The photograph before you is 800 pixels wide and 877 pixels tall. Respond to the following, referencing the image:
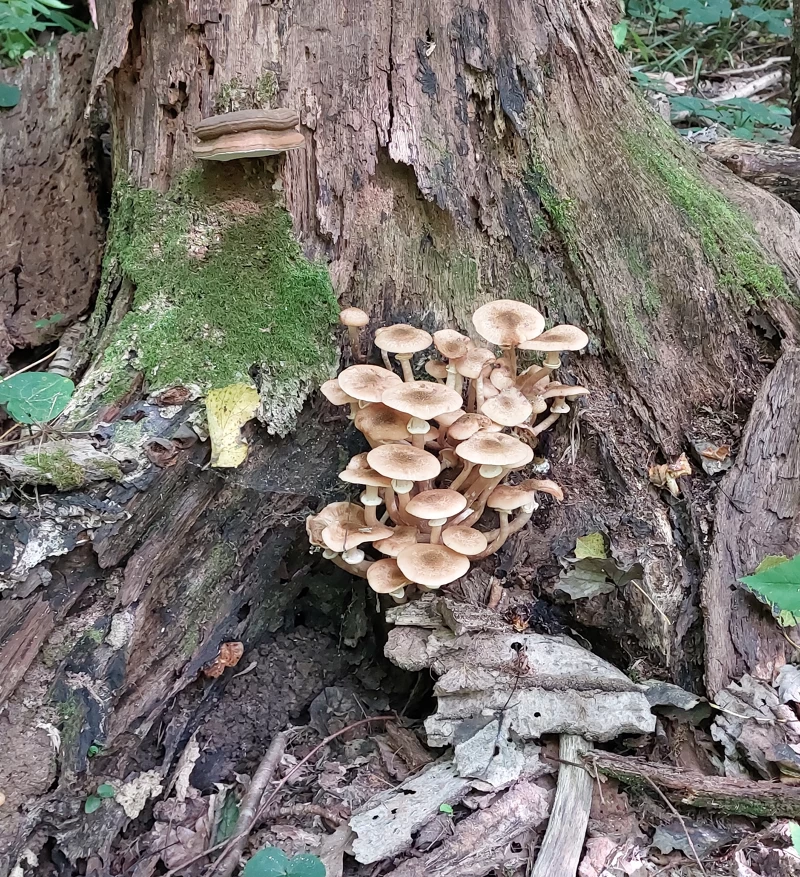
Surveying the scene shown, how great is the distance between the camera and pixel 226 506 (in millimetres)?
3369

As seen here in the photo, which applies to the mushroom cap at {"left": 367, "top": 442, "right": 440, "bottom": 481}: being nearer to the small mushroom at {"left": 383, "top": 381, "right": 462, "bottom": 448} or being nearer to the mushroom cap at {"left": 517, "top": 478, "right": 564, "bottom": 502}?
the small mushroom at {"left": 383, "top": 381, "right": 462, "bottom": 448}

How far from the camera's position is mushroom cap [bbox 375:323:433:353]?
3248 mm

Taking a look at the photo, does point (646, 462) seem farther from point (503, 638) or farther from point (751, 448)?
point (503, 638)

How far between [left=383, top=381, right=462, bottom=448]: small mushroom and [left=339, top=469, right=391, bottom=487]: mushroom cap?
0.32 m

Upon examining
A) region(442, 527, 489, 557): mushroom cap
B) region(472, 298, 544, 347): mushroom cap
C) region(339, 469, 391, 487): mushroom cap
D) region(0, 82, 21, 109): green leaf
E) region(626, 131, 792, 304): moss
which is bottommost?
region(442, 527, 489, 557): mushroom cap

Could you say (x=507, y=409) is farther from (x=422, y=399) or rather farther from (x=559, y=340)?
(x=559, y=340)

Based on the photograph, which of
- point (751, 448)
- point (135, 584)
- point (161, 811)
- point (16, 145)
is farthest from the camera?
point (16, 145)

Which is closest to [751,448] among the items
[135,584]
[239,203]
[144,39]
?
[239,203]

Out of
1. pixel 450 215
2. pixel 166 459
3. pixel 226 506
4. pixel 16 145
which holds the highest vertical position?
pixel 16 145

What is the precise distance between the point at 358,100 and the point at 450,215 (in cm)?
77

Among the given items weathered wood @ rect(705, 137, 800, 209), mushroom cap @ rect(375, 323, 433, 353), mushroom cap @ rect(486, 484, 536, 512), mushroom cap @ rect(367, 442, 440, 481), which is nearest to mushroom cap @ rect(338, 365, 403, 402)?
mushroom cap @ rect(375, 323, 433, 353)

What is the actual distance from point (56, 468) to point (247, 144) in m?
1.69

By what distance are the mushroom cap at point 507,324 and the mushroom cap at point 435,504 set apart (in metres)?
0.80

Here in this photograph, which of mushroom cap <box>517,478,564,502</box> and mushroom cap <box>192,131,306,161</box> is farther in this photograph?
mushroom cap <box>517,478,564,502</box>
